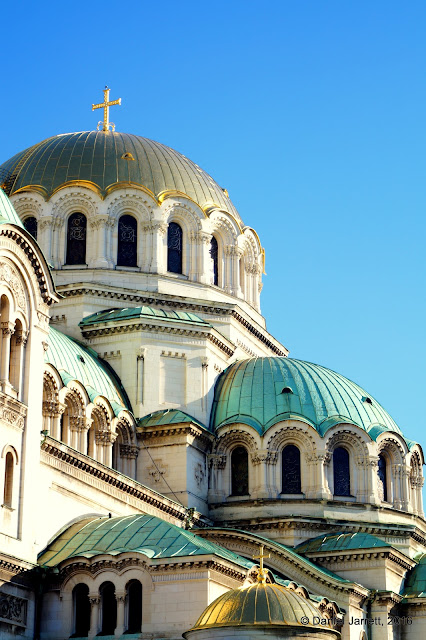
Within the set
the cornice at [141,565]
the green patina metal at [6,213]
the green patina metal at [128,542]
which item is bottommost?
the cornice at [141,565]

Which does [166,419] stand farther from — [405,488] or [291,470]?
[405,488]

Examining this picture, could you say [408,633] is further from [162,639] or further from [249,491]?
[162,639]

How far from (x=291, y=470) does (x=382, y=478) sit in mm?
4072

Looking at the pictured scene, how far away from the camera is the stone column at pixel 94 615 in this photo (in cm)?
3431

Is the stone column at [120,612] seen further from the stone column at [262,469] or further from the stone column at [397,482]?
the stone column at [397,482]

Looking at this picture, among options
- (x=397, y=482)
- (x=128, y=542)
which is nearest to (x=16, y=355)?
(x=128, y=542)

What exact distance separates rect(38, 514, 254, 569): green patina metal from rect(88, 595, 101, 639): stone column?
1165 millimetres

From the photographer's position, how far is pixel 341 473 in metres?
47.5

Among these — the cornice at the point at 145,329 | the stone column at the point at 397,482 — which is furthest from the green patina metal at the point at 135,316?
the stone column at the point at 397,482

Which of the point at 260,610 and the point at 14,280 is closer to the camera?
the point at 260,610

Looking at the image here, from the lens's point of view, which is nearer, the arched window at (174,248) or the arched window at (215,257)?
the arched window at (174,248)

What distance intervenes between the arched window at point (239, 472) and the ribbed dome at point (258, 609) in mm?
14077

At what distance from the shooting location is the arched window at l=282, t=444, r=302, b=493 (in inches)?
1841

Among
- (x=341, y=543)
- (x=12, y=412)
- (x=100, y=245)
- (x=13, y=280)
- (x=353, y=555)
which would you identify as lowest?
(x=353, y=555)
